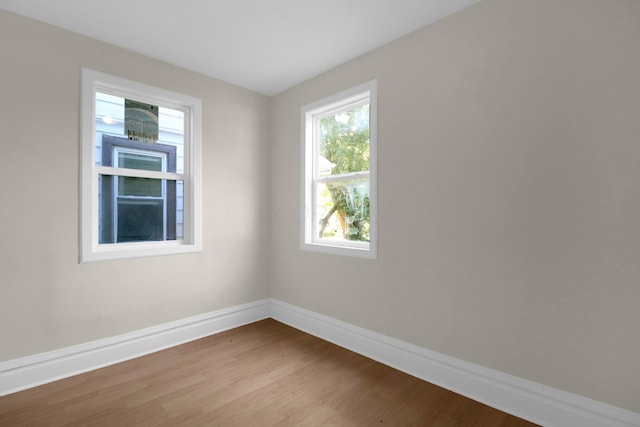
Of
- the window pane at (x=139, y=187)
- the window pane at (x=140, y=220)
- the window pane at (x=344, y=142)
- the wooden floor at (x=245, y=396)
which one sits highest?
the window pane at (x=344, y=142)

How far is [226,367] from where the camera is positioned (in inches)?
98.3

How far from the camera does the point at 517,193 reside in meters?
1.92

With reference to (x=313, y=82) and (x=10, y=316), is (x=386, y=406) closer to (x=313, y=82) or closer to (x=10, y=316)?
(x=10, y=316)

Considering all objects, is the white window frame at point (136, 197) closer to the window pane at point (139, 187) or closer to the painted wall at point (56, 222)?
the window pane at point (139, 187)

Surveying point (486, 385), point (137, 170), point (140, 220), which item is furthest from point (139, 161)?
point (486, 385)

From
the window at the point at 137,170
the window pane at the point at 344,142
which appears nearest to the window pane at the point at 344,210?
the window pane at the point at 344,142

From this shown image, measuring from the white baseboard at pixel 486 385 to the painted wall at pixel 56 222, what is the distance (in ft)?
5.42

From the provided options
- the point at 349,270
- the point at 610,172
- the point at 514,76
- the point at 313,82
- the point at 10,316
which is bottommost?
the point at 10,316

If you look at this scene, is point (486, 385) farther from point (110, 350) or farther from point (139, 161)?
point (139, 161)

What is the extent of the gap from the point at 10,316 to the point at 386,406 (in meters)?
2.67

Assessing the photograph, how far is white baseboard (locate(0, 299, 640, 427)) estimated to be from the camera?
174 cm

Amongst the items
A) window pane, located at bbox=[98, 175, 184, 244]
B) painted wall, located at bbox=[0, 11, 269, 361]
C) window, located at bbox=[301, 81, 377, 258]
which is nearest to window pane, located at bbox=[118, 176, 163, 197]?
window pane, located at bbox=[98, 175, 184, 244]

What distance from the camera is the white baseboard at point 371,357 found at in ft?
5.70

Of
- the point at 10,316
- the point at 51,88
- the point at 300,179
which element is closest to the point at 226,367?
the point at 10,316
